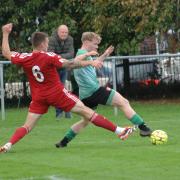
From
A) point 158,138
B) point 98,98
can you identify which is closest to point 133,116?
point 98,98

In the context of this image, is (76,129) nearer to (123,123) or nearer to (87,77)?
(87,77)

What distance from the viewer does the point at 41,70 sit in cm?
1300

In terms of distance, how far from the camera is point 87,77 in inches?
551

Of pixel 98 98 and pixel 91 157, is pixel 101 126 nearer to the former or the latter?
pixel 98 98

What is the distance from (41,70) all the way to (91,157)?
1730 millimetres

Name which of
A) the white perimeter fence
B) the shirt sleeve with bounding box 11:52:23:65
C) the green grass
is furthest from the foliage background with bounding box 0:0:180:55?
the shirt sleeve with bounding box 11:52:23:65

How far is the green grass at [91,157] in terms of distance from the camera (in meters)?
10.4

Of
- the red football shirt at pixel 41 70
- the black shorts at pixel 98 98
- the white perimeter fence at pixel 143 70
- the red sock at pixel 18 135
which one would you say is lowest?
the white perimeter fence at pixel 143 70

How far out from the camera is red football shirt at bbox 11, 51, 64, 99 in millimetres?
12953

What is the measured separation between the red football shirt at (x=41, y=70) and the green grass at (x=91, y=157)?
3.22 ft

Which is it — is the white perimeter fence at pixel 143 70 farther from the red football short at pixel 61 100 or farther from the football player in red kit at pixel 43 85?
the red football short at pixel 61 100

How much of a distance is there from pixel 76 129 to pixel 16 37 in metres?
13.1

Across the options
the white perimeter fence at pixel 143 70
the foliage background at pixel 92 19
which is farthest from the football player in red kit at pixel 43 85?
the white perimeter fence at pixel 143 70

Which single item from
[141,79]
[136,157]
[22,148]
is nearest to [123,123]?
[22,148]
